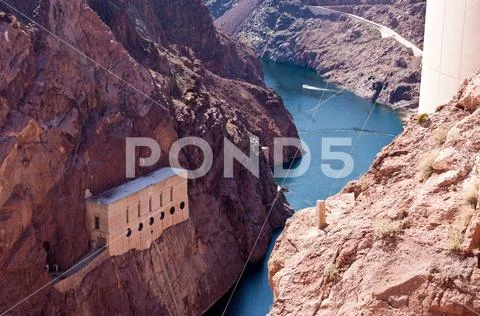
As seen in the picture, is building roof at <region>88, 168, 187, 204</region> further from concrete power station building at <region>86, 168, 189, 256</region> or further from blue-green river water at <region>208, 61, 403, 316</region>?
blue-green river water at <region>208, 61, 403, 316</region>

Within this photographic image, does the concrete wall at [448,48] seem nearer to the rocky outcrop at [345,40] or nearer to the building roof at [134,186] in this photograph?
the building roof at [134,186]

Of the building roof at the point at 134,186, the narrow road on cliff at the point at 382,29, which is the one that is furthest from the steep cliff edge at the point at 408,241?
the narrow road on cliff at the point at 382,29

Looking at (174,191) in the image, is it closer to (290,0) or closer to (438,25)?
(438,25)

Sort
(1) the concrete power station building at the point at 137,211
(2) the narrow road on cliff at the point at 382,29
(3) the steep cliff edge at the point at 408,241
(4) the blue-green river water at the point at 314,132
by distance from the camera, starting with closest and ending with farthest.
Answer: (3) the steep cliff edge at the point at 408,241
(1) the concrete power station building at the point at 137,211
(4) the blue-green river water at the point at 314,132
(2) the narrow road on cliff at the point at 382,29

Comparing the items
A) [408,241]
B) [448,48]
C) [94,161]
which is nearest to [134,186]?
[94,161]

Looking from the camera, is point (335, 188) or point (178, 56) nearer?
point (335, 188)

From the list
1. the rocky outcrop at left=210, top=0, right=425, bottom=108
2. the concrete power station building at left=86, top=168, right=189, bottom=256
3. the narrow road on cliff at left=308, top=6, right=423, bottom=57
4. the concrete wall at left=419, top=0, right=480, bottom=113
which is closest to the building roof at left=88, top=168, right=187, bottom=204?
the concrete power station building at left=86, top=168, right=189, bottom=256

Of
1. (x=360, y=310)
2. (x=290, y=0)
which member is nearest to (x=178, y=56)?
(x=360, y=310)
